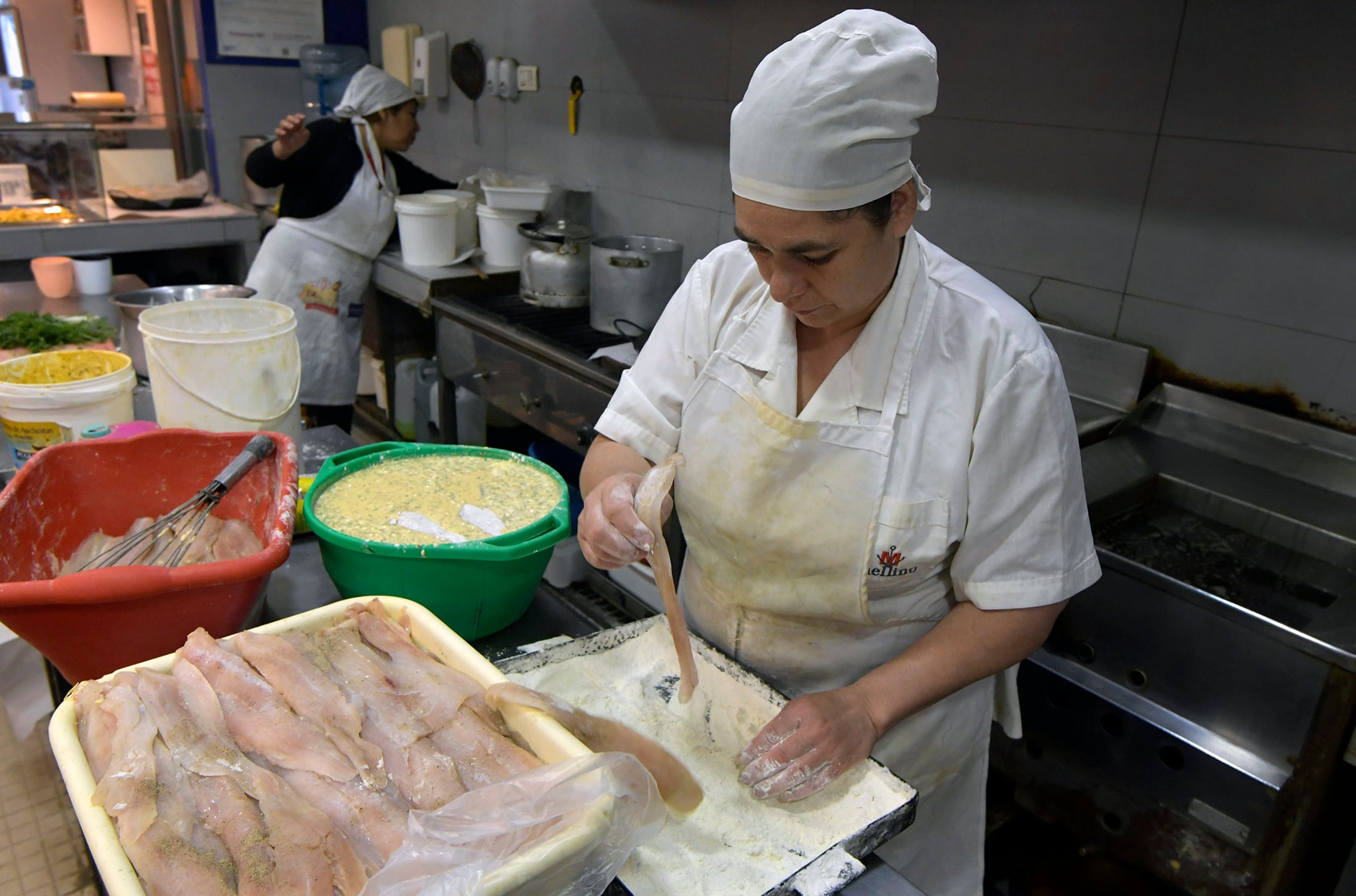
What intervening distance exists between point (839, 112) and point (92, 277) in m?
3.52

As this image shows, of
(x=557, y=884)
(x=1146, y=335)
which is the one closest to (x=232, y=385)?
(x=557, y=884)

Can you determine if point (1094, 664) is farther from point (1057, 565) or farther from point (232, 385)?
point (232, 385)

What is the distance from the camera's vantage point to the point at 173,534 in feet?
4.79

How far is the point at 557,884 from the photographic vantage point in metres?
0.89

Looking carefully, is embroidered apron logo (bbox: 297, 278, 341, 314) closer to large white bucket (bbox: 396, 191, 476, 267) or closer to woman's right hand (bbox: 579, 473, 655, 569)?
large white bucket (bbox: 396, 191, 476, 267)

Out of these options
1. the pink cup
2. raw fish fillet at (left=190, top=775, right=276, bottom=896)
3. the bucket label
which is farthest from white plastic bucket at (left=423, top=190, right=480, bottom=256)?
raw fish fillet at (left=190, top=775, right=276, bottom=896)

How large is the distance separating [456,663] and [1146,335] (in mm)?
2071

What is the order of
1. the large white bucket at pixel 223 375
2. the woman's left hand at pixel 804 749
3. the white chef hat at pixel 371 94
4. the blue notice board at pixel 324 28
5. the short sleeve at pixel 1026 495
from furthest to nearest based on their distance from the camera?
the blue notice board at pixel 324 28, the white chef hat at pixel 371 94, the large white bucket at pixel 223 375, the short sleeve at pixel 1026 495, the woman's left hand at pixel 804 749

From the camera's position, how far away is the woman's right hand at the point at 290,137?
396cm

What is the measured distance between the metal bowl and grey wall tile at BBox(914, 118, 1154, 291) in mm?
2118

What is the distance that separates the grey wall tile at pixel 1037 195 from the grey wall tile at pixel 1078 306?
24 millimetres

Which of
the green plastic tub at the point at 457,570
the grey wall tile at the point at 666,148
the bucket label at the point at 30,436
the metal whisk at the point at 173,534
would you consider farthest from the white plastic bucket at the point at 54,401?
the grey wall tile at the point at 666,148

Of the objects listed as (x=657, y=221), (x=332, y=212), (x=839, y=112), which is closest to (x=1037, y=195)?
(x=839, y=112)

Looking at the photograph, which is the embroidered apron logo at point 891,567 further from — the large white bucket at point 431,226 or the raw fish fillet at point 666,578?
the large white bucket at point 431,226
